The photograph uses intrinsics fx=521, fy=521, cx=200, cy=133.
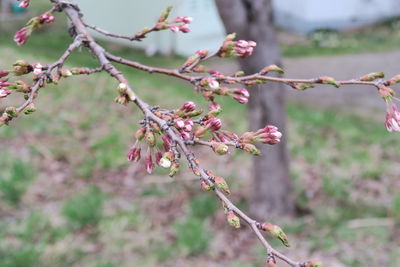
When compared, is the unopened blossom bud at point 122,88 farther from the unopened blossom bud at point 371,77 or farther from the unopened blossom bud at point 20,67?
the unopened blossom bud at point 371,77

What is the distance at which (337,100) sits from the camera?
33.4 feet

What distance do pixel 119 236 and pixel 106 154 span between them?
167 cm

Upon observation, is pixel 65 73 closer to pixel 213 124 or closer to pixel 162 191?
pixel 213 124

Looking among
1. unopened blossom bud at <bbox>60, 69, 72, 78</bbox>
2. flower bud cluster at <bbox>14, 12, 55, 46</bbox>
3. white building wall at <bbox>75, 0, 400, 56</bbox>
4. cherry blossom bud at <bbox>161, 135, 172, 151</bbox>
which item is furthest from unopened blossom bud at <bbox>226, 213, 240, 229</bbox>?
white building wall at <bbox>75, 0, 400, 56</bbox>

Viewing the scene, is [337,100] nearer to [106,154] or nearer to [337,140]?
[337,140]

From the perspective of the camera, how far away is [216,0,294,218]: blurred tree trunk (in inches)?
163

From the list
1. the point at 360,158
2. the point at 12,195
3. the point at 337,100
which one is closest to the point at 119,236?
the point at 12,195

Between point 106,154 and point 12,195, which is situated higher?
point 12,195

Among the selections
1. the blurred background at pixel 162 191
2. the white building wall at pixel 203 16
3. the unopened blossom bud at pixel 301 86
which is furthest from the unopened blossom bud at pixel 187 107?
the white building wall at pixel 203 16

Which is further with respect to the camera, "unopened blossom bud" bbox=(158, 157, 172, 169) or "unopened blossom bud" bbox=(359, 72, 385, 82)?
"unopened blossom bud" bbox=(359, 72, 385, 82)

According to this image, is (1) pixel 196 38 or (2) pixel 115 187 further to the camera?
(1) pixel 196 38

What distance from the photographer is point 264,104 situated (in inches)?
182

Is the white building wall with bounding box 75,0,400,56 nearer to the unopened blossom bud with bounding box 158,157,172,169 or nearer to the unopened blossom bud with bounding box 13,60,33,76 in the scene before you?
the unopened blossom bud with bounding box 13,60,33,76

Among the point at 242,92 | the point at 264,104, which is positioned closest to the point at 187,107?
the point at 242,92
